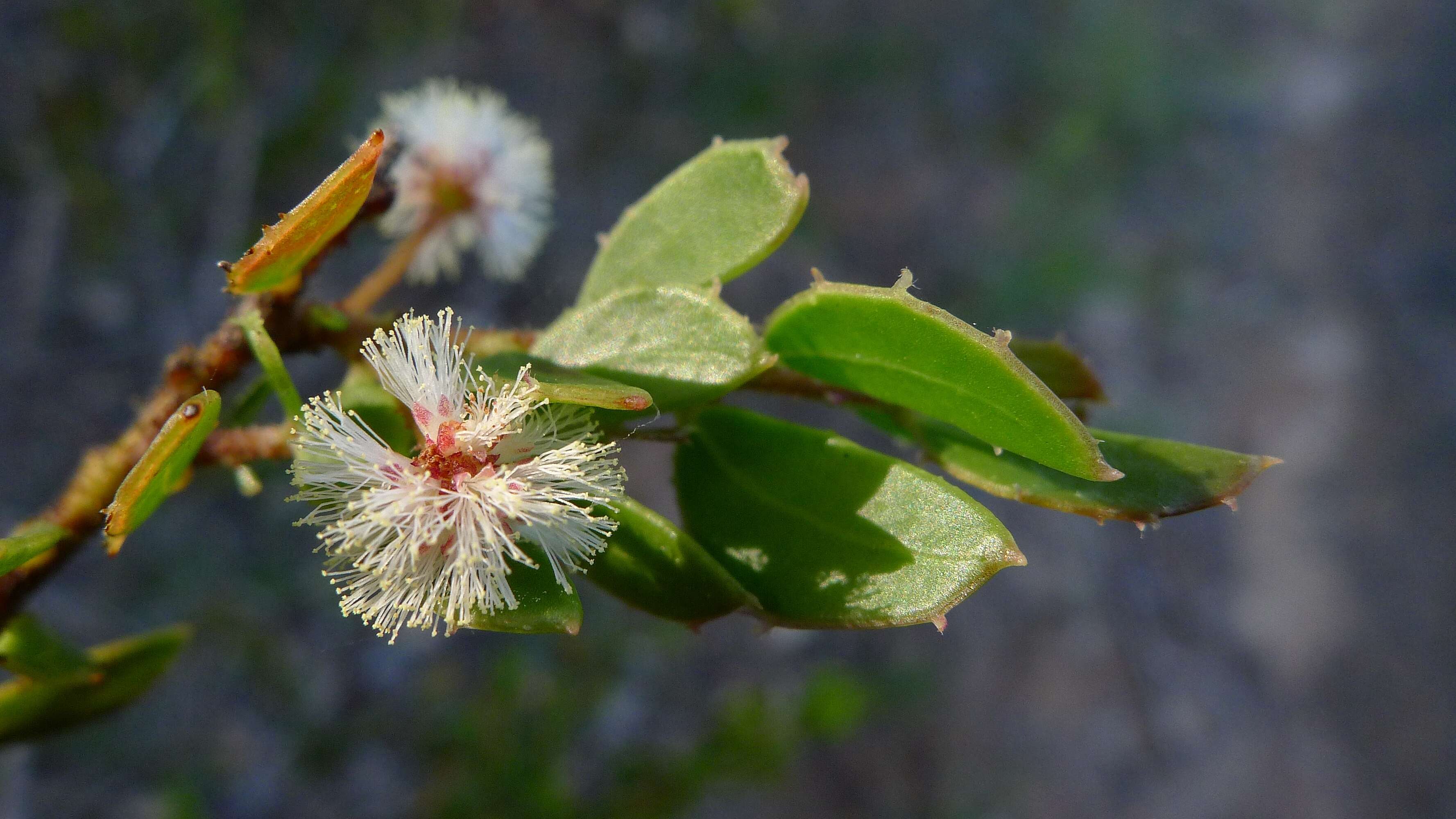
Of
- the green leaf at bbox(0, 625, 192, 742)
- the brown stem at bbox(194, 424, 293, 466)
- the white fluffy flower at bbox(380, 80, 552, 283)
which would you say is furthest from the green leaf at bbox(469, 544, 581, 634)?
the white fluffy flower at bbox(380, 80, 552, 283)

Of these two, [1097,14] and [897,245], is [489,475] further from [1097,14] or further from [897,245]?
[1097,14]

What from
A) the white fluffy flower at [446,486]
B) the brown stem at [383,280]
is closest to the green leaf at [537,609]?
the white fluffy flower at [446,486]

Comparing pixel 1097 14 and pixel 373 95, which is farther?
pixel 1097 14

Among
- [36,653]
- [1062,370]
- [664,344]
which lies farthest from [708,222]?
[36,653]

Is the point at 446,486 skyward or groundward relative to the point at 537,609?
skyward

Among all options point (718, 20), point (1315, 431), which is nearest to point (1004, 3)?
point (718, 20)

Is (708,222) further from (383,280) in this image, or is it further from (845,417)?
(845,417)
